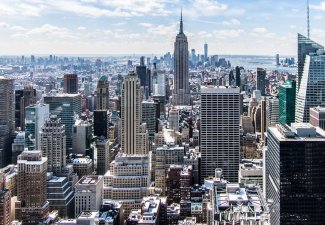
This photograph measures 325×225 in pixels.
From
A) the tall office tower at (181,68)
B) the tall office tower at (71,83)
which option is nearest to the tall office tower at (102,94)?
the tall office tower at (71,83)

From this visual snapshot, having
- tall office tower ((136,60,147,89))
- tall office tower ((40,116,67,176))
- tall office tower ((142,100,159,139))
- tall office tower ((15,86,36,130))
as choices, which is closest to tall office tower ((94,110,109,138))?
tall office tower ((142,100,159,139))

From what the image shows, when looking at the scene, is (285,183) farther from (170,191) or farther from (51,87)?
(51,87)

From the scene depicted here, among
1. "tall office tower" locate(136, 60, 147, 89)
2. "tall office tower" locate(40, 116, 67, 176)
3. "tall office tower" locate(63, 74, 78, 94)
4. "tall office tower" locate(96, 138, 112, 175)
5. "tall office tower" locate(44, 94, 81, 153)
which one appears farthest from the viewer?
"tall office tower" locate(136, 60, 147, 89)

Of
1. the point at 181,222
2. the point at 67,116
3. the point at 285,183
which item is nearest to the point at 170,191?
the point at 181,222

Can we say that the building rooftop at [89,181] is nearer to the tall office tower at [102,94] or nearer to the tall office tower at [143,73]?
the tall office tower at [102,94]

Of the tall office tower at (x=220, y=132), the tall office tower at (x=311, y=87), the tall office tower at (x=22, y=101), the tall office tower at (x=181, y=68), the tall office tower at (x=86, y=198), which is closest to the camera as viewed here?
the tall office tower at (x=86, y=198)

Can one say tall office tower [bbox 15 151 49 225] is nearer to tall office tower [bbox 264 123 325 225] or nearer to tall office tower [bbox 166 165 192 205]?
tall office tower [bbox 166 165 192 205]
